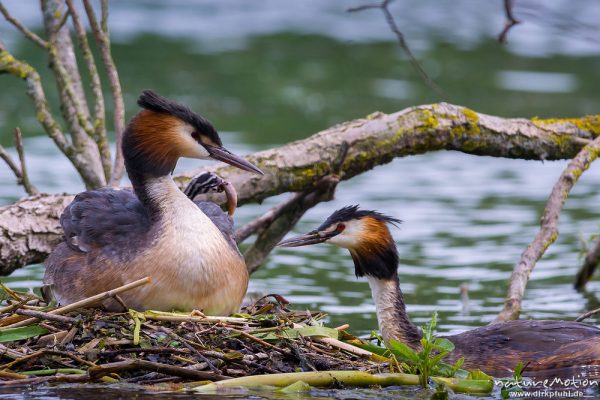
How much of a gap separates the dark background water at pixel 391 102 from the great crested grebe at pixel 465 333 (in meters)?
1.48

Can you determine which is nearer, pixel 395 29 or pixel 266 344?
pixel 266 344

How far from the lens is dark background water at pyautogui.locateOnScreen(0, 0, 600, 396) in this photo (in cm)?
1042

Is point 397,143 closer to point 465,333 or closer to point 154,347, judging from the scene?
point 465,333

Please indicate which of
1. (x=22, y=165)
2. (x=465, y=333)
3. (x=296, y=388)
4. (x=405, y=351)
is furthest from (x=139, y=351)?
(x=22, y=165)

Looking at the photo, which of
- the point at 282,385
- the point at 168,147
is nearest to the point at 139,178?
the point at 168,147

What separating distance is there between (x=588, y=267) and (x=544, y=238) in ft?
6.76

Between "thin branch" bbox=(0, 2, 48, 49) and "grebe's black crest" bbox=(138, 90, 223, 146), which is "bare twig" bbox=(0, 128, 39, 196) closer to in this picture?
"thin branch" bbox=(0, 2, 48, 49)

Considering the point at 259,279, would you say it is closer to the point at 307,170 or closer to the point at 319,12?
the point at 307,170

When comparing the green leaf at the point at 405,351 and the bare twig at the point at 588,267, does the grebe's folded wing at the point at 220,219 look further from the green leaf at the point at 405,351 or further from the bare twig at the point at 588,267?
the bare twig at the point at 588,267

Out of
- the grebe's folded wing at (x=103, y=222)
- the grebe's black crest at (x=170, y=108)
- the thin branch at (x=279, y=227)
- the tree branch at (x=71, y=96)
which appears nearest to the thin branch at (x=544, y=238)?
the thin branch at (x=279, y=227)

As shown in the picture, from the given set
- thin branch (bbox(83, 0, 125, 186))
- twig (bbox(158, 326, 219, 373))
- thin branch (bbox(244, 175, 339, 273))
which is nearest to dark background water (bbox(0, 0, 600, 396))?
thin branch (bbox(244, 175, 339, 273))

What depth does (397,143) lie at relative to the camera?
9141mm

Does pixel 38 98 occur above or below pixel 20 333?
above

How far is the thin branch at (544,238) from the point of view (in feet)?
26.2
